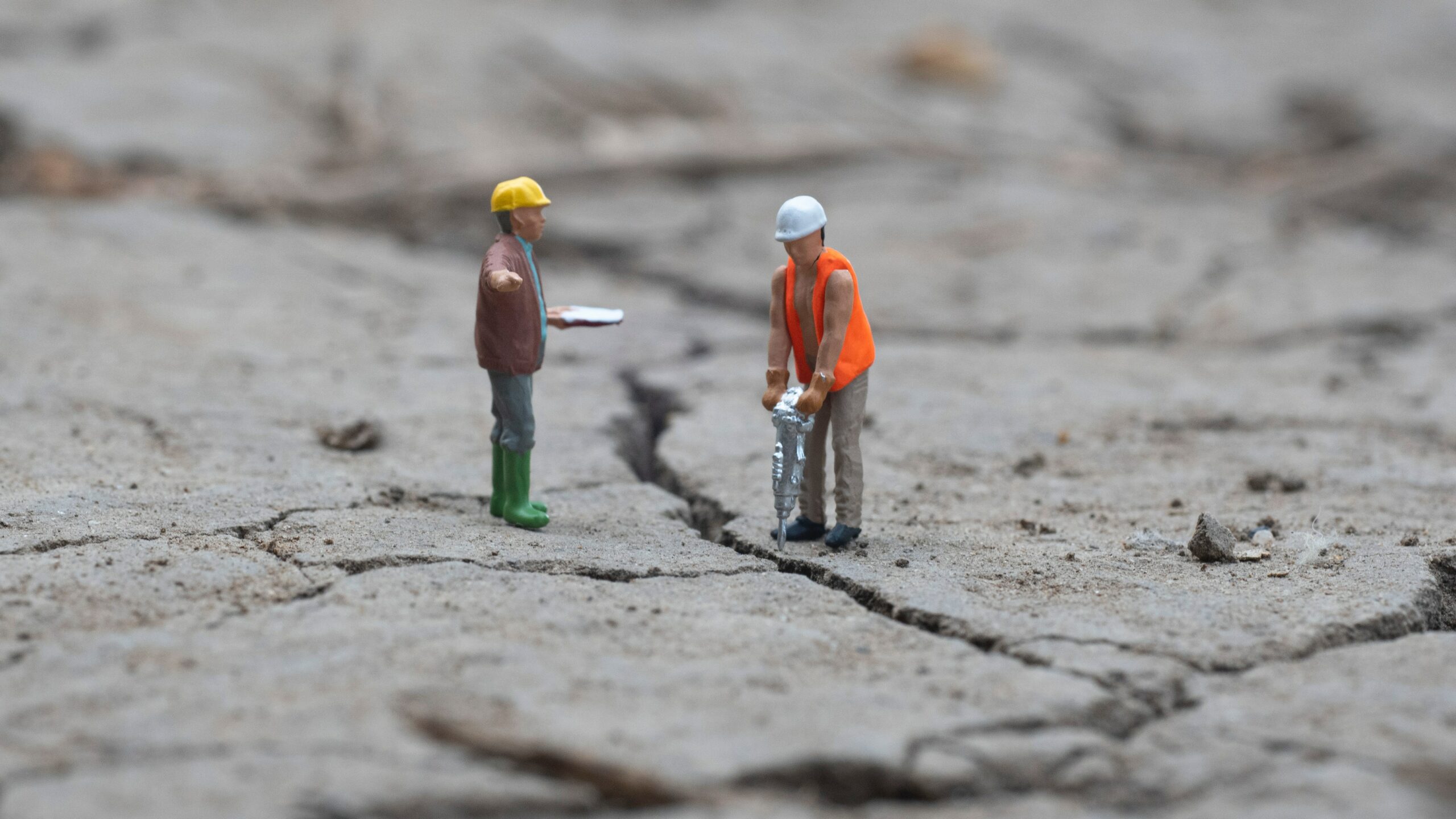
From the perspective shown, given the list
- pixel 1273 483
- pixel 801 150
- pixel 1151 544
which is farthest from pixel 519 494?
pixel 801 150

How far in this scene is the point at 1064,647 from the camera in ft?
7.88

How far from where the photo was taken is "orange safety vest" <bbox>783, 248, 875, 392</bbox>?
3059 millimetres

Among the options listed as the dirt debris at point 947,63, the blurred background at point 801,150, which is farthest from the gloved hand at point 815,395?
the dirt debris at point 947,63

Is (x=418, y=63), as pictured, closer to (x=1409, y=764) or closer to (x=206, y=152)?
(x=206, y=152)

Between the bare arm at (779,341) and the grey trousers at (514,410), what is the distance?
67cm

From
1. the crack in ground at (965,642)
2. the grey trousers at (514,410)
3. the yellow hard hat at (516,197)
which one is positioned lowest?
the crack in ground at (965,642)

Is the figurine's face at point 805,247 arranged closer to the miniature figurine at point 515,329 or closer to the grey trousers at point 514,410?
the miniature figurine at point 515,329

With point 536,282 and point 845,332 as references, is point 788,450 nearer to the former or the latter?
point 845,332

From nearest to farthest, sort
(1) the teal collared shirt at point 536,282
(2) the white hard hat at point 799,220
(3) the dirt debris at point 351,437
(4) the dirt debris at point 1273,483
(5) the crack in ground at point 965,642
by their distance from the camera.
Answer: (5) the crack in ground at point 965,642
(2) the white hard hat at point 799,220
(1) the teal collared shirt at point 536,282
(4) the dirt debris at point 1273,483
(3) the dirt debris at point 351,437

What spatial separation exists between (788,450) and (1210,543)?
1097 millimetres

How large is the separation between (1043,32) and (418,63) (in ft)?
21.0

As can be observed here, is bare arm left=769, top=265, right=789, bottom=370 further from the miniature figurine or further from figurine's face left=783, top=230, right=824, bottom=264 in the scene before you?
the miniature figurine

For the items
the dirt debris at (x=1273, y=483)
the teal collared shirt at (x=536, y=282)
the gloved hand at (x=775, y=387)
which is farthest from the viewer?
the dirt debris at (x=1273, y=483)

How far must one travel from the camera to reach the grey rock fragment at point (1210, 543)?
2.98 m
